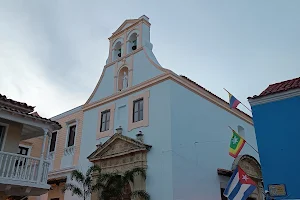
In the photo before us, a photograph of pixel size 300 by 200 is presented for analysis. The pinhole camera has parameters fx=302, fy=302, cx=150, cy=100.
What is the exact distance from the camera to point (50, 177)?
723 inches

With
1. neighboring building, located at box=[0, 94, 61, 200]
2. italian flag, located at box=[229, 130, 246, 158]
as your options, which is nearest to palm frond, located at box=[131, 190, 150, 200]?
neighboring building, located at box=[0, 94, 61, 200]

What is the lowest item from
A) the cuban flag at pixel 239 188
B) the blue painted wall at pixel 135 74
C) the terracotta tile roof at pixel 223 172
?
the cuban flag at pixel 239 188

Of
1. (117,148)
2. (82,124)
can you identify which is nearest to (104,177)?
(117,148)

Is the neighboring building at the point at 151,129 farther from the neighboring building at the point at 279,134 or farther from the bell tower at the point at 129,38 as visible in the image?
the neighboring building at the point at 279,134

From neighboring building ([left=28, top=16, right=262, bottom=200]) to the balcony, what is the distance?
173 inches

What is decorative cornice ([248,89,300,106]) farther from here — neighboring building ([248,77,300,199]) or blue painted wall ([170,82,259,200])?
blue painted wall ([170,82,259,200])

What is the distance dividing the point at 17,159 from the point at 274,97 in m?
8.76

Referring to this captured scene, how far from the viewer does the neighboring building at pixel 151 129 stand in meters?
13.3

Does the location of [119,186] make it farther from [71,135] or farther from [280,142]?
[280,142]

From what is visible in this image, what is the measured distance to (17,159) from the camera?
411 inches

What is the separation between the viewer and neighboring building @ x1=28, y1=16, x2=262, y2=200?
13.3 meters

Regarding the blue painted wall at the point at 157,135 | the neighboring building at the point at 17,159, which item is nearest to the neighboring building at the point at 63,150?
the blue painted wall at the point at 157,135

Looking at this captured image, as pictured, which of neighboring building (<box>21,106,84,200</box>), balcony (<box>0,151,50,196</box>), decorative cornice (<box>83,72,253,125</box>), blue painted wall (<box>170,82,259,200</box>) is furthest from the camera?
neighboring building (<box>21,106,84,200</box>)

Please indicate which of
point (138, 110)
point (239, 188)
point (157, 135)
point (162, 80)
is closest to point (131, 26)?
point (162, 80)
